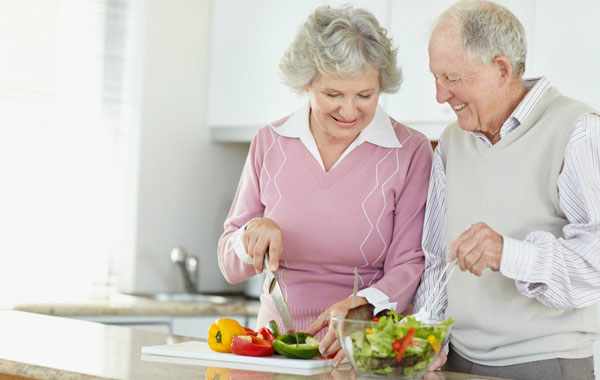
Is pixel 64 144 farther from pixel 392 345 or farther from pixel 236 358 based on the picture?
pixel 392 345

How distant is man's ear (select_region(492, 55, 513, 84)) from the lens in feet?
5.20

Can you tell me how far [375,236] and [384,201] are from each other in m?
0.08

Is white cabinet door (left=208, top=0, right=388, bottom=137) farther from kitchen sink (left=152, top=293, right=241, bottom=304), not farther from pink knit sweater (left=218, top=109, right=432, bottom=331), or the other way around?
pink knit sweater (left=218, top=109, right=432, bottom=331)

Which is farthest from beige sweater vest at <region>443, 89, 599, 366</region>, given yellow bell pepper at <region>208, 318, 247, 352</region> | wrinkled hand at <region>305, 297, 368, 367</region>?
yellow bell pepper at <region>208, 318, 247, 352</region>

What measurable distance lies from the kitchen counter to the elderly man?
4.8 inches

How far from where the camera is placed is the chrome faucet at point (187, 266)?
3.56 meters

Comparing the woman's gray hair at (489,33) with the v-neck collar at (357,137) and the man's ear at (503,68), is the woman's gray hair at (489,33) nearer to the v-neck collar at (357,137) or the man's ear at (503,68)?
the man's ear at (503,68)

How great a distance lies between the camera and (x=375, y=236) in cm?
188

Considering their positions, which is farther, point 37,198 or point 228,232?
point 37,198

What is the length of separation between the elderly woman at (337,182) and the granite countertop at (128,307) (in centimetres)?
119

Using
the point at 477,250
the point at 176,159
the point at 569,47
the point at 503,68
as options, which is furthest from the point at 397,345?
the point at 176,159

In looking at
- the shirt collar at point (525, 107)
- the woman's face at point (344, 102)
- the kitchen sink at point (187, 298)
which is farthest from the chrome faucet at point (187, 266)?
the shirt collar at point (525, 107)

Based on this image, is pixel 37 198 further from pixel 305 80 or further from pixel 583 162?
pixel 583 162

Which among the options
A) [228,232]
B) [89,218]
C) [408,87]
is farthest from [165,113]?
[228,232]
